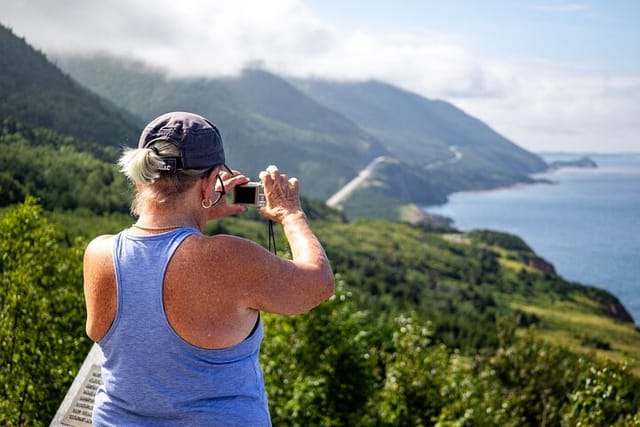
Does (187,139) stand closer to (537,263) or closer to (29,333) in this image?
(29,333)

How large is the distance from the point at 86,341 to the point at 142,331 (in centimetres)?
1094

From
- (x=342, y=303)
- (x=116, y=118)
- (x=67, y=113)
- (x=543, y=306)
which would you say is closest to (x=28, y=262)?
(x=342, y=303)

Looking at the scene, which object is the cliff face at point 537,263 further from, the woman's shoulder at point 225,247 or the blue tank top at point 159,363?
the woman's shoulder at point 225,247

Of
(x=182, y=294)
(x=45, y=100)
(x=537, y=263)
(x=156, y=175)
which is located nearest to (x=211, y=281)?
(x=182, y=294)

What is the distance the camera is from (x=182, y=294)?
281 centimetres

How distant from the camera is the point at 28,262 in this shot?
990cm

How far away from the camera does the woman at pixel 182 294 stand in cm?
283

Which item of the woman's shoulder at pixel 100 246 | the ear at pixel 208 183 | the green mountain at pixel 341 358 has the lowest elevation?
the green mountain at pixel 341 358

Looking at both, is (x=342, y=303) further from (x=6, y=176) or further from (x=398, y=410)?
(x=6, y=176)

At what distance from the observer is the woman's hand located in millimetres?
3541

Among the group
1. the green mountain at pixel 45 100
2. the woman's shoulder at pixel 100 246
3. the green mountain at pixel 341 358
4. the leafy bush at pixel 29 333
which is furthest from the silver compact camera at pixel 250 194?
the green mountain at pixel 45 100

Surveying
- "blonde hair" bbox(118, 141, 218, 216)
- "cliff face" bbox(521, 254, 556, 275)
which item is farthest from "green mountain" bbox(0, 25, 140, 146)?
"cliff face" bbox(521, 254, 556, 275)

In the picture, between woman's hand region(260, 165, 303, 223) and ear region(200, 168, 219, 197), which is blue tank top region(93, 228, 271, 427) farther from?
woman's hand region(260, 165, 303, 223)

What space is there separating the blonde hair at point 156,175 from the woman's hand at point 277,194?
1.78ft
